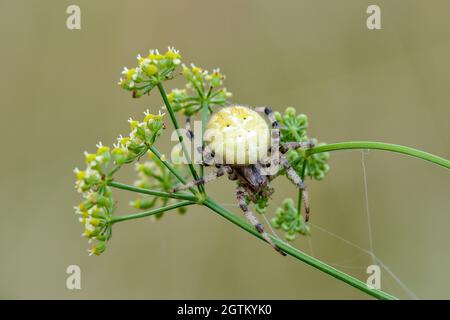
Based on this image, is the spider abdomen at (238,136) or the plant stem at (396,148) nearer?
the plant stem at (396,148)

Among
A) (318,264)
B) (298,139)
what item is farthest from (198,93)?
(318,264)

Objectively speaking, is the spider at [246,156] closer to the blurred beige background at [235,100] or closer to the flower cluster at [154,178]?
the flower cluster at [154,178]

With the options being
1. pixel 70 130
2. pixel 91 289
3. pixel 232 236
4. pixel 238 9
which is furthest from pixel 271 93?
pixel 91 289

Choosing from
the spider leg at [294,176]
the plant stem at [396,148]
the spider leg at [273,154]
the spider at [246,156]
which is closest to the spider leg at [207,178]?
the spider at [246,156]

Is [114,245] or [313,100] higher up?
[313,100]

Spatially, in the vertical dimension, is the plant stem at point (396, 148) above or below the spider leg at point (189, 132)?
below

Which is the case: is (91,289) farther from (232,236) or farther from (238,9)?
(238,9)

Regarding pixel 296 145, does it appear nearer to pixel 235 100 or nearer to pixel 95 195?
pixel 95 195
